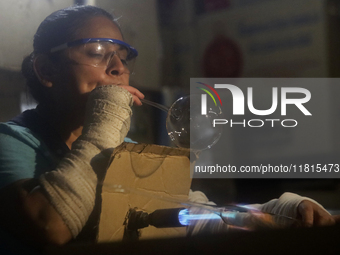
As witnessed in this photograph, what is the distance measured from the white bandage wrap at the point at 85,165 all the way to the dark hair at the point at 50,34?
0.47 ft

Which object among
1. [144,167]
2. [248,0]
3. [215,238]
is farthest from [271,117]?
[215,238]

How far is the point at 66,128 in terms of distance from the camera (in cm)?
81

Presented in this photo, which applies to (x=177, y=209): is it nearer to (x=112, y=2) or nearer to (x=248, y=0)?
(x=112, y=2)

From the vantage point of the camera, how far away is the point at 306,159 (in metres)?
1.30

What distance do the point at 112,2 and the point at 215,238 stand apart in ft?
2.40

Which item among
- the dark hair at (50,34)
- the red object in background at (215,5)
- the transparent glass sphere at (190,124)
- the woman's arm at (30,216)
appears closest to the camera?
the woman's arm at (30,216)

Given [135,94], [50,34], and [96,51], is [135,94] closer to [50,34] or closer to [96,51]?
[96,51]

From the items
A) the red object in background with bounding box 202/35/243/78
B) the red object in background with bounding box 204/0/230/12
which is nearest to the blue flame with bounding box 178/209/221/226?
the red object in background with bounding box 202/35/243/78

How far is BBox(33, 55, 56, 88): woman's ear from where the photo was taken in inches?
31.3

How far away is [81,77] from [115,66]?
101 millimetres

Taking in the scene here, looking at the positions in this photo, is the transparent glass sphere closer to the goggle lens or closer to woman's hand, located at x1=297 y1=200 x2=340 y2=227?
the goggle lens

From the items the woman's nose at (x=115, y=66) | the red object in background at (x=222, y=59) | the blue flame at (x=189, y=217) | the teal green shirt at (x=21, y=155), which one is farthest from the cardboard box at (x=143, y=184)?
the red object in background at (x=222, y=59)

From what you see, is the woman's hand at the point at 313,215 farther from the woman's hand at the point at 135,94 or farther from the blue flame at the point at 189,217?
the woman's hand at the point at 135,94

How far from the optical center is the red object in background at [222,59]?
1197 mm
